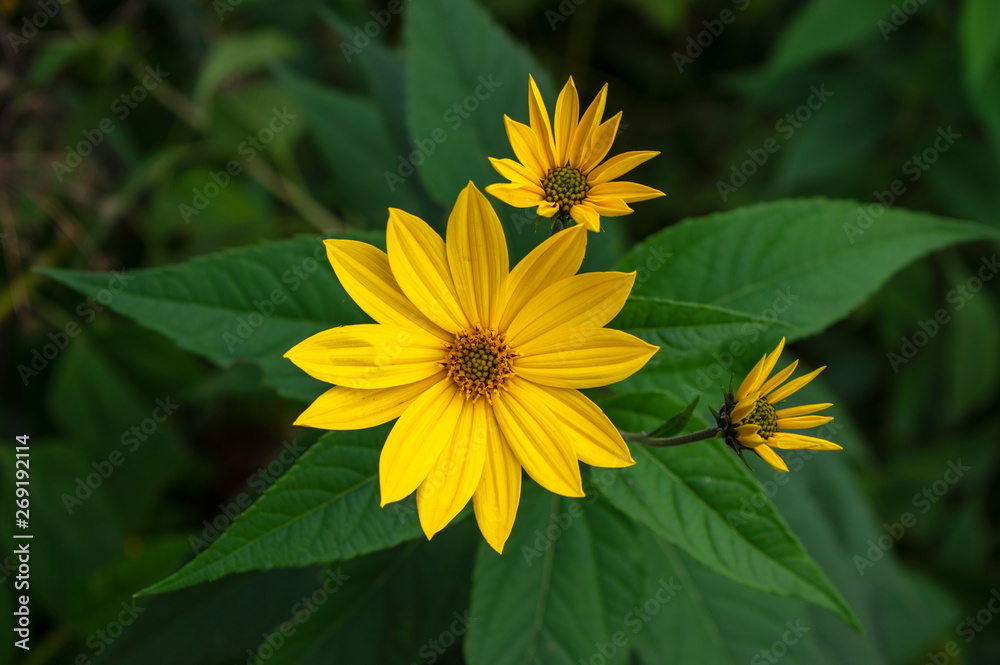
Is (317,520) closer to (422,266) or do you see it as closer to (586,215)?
(422,266)

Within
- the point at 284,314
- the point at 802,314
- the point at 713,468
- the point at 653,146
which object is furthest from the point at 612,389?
the point at 653,146

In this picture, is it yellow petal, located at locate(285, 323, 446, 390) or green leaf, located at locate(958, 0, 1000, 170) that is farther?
green leaf, located at locate(958, 0, 1000, 170)

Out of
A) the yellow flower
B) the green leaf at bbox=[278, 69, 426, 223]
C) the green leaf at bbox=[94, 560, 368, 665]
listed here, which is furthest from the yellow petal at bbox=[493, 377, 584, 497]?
the green leaf at bbox=[278, 69, 426, 223]

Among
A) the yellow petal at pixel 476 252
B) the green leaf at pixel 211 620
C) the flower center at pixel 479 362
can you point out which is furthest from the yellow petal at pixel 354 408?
the green leaf at pixel 211 620

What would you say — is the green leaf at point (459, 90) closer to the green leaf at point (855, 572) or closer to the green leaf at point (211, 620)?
the green leaf at point (211, 620)

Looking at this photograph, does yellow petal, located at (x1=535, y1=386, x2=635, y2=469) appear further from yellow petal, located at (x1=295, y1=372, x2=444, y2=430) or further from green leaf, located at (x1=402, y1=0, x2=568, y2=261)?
green leaf, located at (x1=402, y1=0, x2=568, y2=261)
